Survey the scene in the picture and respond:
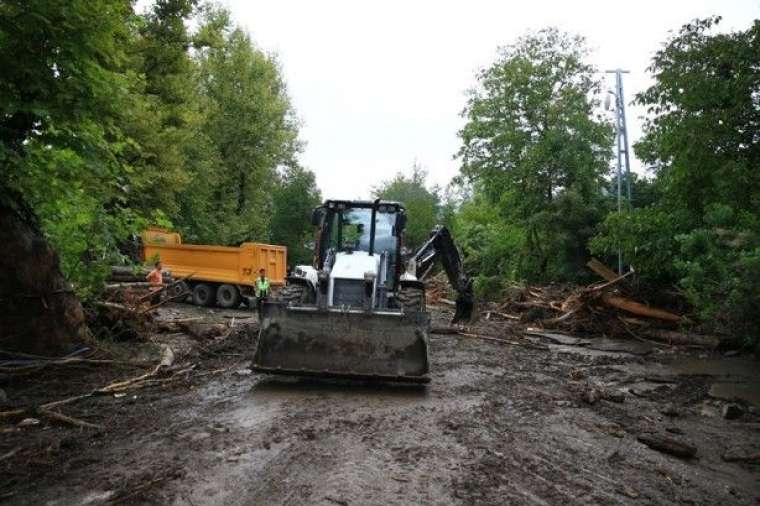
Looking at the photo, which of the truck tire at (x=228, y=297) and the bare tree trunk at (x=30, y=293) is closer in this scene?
the bare tree trunk at (x=30, y=293)

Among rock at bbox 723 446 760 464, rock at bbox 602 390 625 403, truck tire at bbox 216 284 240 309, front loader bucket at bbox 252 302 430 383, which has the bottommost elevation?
rock at bbox 723 446 760 464

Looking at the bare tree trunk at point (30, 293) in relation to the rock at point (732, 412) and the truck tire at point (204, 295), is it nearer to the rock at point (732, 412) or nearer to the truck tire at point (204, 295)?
the rock at point (732, 412)

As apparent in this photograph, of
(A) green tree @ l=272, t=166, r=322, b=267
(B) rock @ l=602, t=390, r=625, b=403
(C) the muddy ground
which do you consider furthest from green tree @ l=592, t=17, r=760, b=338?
(A) green tree @ l=272, t=166, r=322, b=267

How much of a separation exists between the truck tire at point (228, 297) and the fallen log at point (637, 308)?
39.1 feet

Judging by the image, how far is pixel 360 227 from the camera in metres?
9.77

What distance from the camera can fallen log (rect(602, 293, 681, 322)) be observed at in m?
14.2

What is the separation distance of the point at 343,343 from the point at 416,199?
188 feet

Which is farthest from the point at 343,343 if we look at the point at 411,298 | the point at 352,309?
the point at 411,298

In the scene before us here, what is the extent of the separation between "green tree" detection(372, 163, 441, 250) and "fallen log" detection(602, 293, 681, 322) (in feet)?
123

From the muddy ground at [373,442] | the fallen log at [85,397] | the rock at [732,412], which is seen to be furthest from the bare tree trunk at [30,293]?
the rock at [732,412]

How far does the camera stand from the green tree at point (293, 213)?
142 ft

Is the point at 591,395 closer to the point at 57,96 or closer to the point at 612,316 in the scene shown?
the point at 57,96

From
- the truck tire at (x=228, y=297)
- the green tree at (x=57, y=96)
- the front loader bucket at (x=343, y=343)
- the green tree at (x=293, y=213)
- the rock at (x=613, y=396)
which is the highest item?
the green tree at (x=293, y=213)

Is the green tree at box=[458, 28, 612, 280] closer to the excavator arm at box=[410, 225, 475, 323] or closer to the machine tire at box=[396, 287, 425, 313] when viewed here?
the excavator arm at box=[410, 225, 475, 323]
